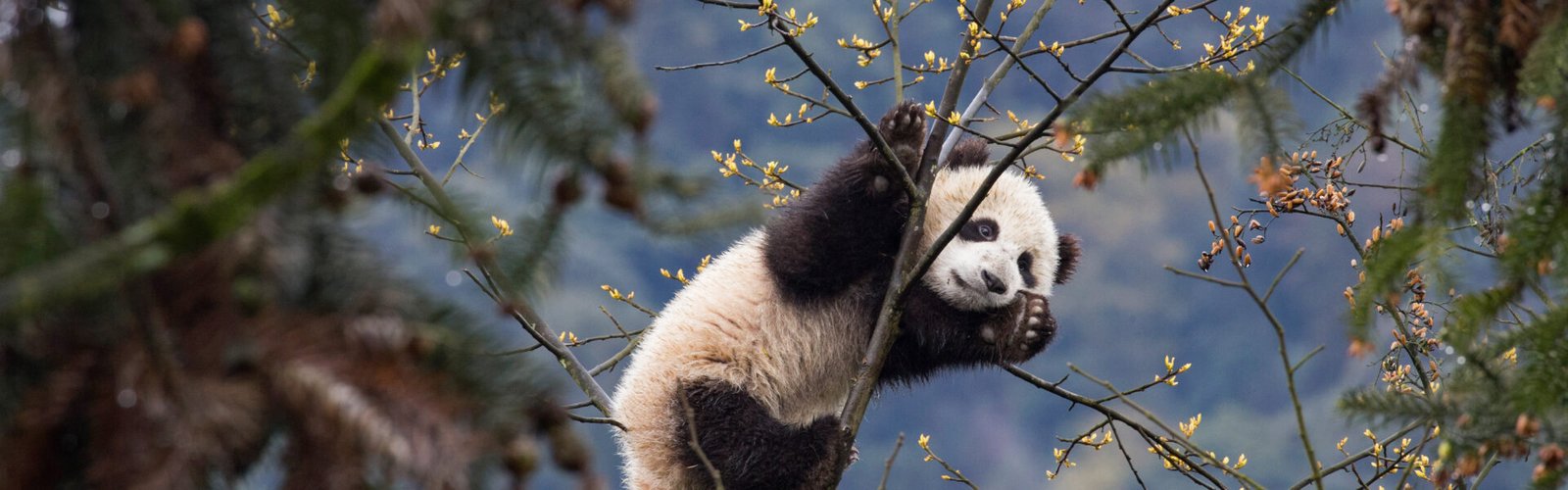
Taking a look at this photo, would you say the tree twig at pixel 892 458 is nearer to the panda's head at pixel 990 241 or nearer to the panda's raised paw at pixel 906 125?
the panda's raised paw at pixel 906 125

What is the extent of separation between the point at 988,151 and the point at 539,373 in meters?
3.97

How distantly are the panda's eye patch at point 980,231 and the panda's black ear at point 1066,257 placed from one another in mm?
623

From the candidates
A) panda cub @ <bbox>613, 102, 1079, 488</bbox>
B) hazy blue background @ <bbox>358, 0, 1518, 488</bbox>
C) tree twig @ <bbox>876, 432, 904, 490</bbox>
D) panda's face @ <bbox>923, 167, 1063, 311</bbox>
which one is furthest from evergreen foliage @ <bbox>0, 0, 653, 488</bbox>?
hazy blue background @ <bbox>358, 0, 1518, 488</bbox>

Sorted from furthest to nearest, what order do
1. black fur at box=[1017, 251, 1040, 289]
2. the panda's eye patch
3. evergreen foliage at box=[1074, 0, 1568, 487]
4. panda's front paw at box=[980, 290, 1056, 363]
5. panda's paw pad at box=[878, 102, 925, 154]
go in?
1. black fur at box=[1017, 251, 1040, 289]
2. the panda's eye patch
3. panda's front paw at box=[980, 290, 1056, 363]
4. panda's paw pad at box=[878, 102, 925, 154]
5. evergreen foliage at box=[1074, 0, 1568, 487]

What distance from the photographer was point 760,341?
4.46 m

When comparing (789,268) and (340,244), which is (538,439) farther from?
(789,268)

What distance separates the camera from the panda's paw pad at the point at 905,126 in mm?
3949

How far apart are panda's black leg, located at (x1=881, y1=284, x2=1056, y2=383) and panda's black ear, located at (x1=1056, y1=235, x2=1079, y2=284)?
2.29 feet

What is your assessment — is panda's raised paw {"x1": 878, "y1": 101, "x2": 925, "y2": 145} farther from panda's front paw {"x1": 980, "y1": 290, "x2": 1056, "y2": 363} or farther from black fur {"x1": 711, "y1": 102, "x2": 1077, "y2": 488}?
panda's front paw {"x1": 980, "y1": 290, "x2": 1056, "y2": 363}

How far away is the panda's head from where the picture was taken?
444 cm

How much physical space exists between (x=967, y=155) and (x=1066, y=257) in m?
0.70

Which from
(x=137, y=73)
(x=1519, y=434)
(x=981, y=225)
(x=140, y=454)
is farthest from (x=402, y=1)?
(x=981, y=225)

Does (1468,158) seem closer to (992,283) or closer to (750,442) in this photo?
(992,283)

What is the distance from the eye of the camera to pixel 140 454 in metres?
1.11
